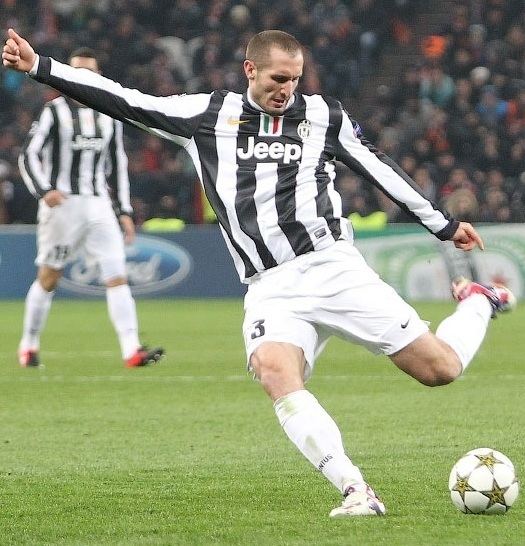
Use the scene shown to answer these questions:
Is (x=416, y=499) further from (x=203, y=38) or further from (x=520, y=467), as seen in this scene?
(x=203, y=38)

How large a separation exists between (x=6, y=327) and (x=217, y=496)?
389 inches

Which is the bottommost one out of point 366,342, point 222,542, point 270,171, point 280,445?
point 280,445

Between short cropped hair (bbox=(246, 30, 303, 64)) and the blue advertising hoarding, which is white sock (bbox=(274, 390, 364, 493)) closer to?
short cropped hair (bbox=(246, 30, 303, 64))

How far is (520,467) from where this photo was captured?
6.07m

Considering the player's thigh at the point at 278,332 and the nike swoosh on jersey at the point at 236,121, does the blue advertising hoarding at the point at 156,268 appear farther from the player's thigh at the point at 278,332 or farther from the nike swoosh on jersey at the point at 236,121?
the player's thigh at the point at 278,332

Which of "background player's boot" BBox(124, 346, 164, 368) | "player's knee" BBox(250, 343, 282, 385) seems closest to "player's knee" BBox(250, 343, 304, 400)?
"player's knee" BBox(250, 343, 282, 385)

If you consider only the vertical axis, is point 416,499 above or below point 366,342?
below

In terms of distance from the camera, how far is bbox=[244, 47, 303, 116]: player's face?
534cm

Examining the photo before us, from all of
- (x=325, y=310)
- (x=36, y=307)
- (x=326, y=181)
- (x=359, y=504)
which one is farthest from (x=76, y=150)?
(x=359, y=504)

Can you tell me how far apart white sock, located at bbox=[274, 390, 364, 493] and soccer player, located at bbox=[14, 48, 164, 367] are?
575 centimetres

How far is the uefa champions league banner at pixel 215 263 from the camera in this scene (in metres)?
18.2

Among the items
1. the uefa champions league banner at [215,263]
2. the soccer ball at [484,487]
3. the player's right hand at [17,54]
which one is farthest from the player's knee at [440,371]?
the uefa champions league banner at [215,263]

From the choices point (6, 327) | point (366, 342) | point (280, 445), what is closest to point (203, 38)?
point (6, 327)

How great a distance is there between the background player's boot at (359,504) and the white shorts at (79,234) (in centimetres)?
615
